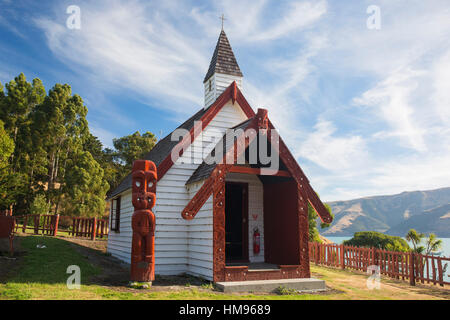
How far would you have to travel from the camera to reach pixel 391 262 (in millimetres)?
13195

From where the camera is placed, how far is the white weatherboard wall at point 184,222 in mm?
9859

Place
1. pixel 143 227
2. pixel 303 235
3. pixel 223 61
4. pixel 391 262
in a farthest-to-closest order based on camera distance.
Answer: pixel 223 61
pixel 391 262
pixel 303 235
pixel 143 227

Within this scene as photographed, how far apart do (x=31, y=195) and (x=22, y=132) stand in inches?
226

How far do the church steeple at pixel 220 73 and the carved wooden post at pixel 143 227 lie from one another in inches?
240

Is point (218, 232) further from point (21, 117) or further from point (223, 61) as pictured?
point (21, 117)

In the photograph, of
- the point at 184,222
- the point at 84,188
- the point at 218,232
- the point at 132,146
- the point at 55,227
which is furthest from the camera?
the point at 132,146

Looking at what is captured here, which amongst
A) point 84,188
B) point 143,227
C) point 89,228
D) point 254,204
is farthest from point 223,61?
point 84,188

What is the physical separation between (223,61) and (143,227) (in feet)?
28.2

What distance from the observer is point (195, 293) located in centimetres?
789

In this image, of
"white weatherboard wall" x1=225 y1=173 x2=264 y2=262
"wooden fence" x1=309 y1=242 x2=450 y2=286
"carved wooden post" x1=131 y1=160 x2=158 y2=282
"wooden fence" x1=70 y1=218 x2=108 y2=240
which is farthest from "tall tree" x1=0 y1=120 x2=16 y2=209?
"wooden fence" x1=309 y1=242 x2=450 y2=286

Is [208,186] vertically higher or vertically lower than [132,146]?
lower

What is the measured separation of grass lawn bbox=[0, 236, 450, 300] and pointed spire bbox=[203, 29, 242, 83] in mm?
8485

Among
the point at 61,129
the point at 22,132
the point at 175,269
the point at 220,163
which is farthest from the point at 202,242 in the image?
the point at 22,132
